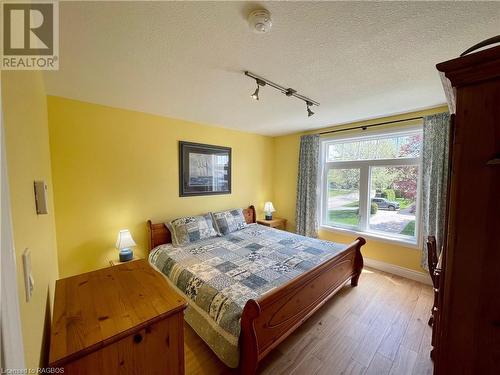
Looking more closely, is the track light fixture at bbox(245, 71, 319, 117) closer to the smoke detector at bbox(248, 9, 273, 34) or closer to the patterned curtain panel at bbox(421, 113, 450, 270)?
the smoke detector at bbox(248, 9, 273, 34)

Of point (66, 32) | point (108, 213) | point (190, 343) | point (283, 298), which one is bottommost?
point (190, 343)

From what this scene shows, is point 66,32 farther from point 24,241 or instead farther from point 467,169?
point 467,169

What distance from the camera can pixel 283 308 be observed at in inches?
65.9

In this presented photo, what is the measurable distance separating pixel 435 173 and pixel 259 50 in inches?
107

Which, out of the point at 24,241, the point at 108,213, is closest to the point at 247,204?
the point at 108,213

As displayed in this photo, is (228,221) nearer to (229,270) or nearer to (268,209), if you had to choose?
(268,209)

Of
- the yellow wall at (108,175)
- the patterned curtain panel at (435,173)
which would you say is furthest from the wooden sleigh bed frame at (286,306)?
the yellow wall at (108,175)

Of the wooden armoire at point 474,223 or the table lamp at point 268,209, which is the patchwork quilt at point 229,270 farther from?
the wooden armoire at point 474,223

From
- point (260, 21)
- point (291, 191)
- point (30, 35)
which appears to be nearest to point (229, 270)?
point (260, 21)

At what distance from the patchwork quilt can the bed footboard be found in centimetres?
10

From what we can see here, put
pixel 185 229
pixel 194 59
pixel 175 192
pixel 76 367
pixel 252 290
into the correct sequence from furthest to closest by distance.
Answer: pixel 175 192 → pixel 185 229 → pixel 252 290 → pixel 194 59 → pixel 76 367

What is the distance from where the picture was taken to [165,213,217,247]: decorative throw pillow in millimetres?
2814

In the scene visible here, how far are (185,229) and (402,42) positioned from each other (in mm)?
2891

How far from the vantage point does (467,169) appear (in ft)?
2.01
